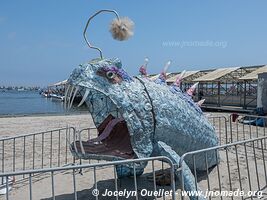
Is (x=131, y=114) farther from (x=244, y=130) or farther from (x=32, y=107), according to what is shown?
(x=32, y=107)

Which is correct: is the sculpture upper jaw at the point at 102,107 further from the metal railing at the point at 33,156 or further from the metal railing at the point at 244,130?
the metal railing at the point at 244,130

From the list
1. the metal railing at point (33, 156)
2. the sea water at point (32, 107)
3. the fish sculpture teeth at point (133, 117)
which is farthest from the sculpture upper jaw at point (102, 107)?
the metal railing at point (33, 156)

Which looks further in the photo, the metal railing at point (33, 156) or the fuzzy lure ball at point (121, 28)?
the metal railing at point (33, 156)

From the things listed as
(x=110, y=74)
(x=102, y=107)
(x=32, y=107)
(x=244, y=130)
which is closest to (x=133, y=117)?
(x=110, y=74)

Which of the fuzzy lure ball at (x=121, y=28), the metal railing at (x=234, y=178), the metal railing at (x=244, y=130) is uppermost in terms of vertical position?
the fuzzy lure ball at (x=121, y=28)

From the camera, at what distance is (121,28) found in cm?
517

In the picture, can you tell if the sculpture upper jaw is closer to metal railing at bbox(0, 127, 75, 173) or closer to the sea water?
the sea water

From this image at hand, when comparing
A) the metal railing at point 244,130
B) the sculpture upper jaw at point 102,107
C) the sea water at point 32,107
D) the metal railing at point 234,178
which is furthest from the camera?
the sea water at point 32,107

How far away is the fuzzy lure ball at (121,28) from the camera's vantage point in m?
5.18

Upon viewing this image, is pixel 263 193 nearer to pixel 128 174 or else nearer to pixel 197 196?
pixel 197 196

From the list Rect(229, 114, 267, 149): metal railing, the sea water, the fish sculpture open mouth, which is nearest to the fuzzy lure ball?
the fish sculpture open mouth

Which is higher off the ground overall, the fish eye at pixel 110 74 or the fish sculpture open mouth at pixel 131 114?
the fish eye at pixel 110 74

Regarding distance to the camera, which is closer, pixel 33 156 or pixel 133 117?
pixel 133 117

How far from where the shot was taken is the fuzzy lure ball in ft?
17.0
